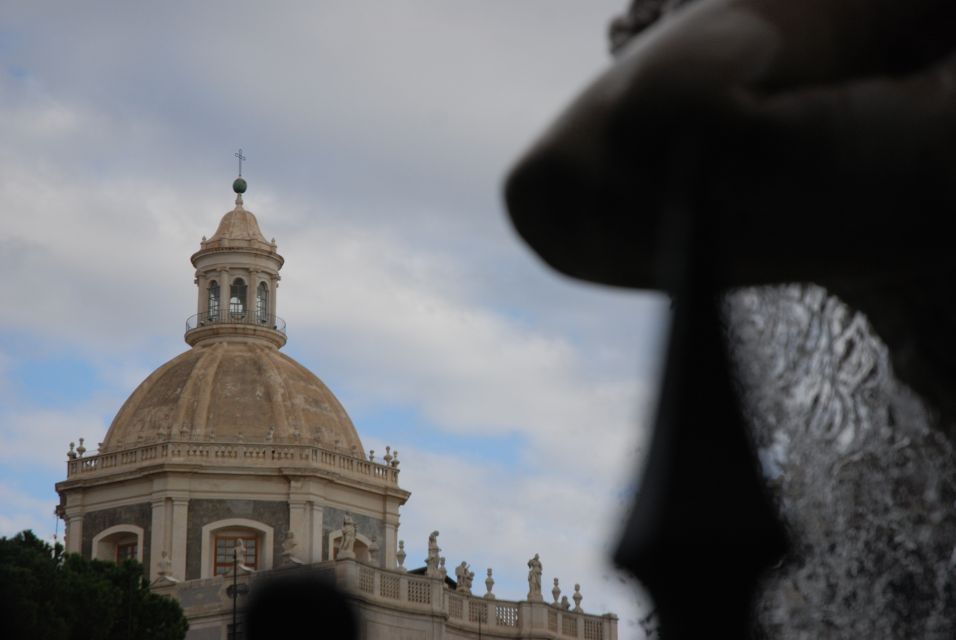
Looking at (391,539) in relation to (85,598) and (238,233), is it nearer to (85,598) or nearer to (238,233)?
(238,233)

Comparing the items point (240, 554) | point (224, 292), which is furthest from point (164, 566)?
point (224, 292)

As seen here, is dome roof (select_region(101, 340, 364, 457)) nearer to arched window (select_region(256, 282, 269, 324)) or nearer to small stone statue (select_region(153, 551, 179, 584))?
arched window (select_region(256, 282, 269, 324))

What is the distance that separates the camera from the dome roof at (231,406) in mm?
58062

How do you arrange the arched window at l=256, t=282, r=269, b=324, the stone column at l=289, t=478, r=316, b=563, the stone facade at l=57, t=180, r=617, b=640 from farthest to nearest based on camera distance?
the arched window at l=256, t=282, r=269, b=324 < the stone column at l=289, t=478, r=316, b=563 < the stone facade at l=57, t=180, r=617, b=640

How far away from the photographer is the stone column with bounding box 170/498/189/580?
5594 centimetres

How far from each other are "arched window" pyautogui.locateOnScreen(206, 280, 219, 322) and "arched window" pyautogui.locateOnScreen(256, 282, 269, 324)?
140cm

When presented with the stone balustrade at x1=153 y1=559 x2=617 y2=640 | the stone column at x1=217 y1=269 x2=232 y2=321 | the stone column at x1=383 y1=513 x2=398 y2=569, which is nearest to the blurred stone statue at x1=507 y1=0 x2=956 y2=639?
the stone balustrade at x1=153 y1=559 x2=617 y2=640

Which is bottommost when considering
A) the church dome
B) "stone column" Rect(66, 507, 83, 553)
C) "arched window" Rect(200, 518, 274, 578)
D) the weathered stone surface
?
the weathered stone surface

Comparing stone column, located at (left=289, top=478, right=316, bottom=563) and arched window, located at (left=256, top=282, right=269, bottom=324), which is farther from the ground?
arched window, located at (left=256, top=282, right=269, bottom=324)

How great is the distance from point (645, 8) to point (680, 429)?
1049 millimetres

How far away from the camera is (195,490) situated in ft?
185

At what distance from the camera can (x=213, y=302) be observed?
6431 centimetres

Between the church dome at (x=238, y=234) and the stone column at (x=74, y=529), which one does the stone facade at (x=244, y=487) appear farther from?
the church dome at (x=238, y=234)

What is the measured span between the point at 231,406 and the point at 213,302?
6483mm
